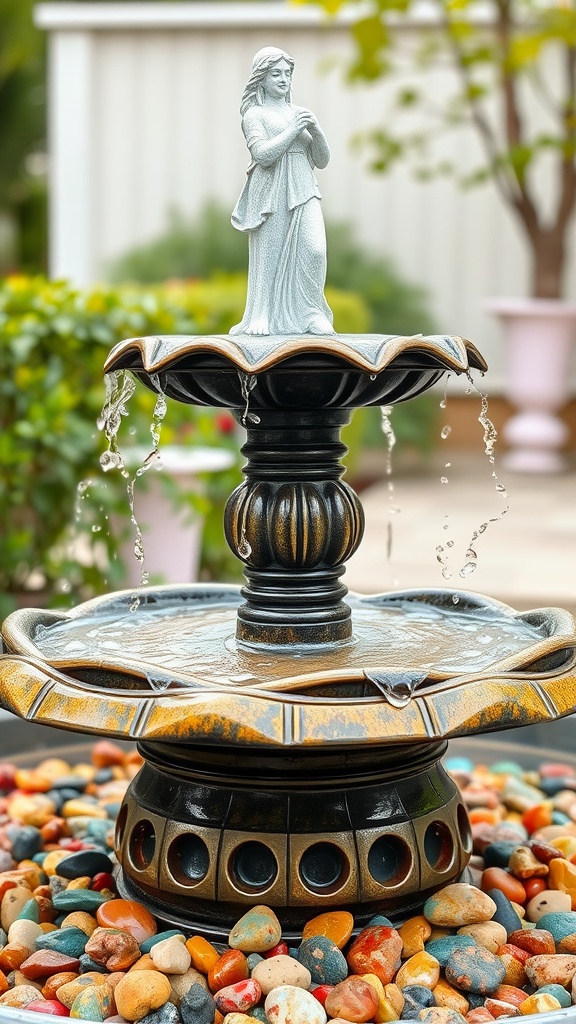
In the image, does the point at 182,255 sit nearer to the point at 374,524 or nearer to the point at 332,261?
the point at 332,261

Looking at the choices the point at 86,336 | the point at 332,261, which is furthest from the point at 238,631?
the point at 332,261

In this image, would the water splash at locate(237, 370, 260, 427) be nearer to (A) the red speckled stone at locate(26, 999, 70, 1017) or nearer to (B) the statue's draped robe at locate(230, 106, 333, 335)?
(B) the statue's draped robe at locate(230, 106, 333, 335)

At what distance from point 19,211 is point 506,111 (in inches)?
521

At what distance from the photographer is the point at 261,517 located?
2.62 m

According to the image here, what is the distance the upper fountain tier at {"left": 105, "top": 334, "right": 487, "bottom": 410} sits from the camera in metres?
2.29

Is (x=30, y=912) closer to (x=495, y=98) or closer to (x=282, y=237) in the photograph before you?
(x=282, y=237)

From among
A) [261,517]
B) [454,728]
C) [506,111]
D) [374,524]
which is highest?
[506,111]

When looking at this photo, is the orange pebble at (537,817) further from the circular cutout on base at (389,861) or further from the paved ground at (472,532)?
the paved ground at (472,532)

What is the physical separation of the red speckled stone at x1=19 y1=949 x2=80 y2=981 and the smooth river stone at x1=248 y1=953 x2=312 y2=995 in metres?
0.35

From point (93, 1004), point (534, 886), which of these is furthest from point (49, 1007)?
point (534, 886)

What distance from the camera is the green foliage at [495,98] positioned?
9.13m

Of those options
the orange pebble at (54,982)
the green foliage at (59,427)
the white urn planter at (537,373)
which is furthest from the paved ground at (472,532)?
the orange pebble at (54,982)

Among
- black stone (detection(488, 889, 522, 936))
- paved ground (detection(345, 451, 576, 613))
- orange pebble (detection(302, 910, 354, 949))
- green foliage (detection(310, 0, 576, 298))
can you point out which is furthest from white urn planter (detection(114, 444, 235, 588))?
green foliage (detection(310, 0, 576, 298))

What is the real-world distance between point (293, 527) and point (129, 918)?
792 millimetres
